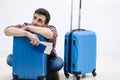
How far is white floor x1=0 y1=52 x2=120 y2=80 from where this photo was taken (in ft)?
9.13

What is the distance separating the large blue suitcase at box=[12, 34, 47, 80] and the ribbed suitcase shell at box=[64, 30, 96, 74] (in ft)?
1.60

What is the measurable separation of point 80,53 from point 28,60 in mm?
645

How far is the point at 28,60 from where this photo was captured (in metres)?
2.12

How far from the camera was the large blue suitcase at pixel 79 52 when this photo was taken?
2.54 meters

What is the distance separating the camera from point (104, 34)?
4.30 metres

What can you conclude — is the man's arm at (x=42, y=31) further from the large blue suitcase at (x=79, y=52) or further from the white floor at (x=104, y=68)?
the white floor at (x=104, y=68)

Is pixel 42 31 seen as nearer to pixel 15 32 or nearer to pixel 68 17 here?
pixel 15 32

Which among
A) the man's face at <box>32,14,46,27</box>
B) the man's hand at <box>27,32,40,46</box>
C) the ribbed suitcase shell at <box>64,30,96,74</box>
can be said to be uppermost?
the man's face at <box>32,14,46,27</box>

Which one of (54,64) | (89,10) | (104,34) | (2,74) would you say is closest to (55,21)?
(89,10)

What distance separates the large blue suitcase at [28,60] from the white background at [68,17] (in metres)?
2.02

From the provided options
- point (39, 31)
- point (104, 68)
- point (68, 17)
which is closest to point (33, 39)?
point (39, 31)

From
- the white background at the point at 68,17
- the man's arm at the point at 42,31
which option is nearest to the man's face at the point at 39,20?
the man's arm at the point at 42,31

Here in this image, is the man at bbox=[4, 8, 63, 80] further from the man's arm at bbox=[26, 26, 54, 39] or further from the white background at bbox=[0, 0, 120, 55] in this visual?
the white background at bbox=[0, 0, 120, 55]

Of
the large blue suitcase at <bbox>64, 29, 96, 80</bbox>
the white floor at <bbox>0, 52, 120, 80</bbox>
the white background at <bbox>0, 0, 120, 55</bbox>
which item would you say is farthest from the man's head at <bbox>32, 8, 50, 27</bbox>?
the white background at <bbox>0, 0, 120, 55</bbox>
